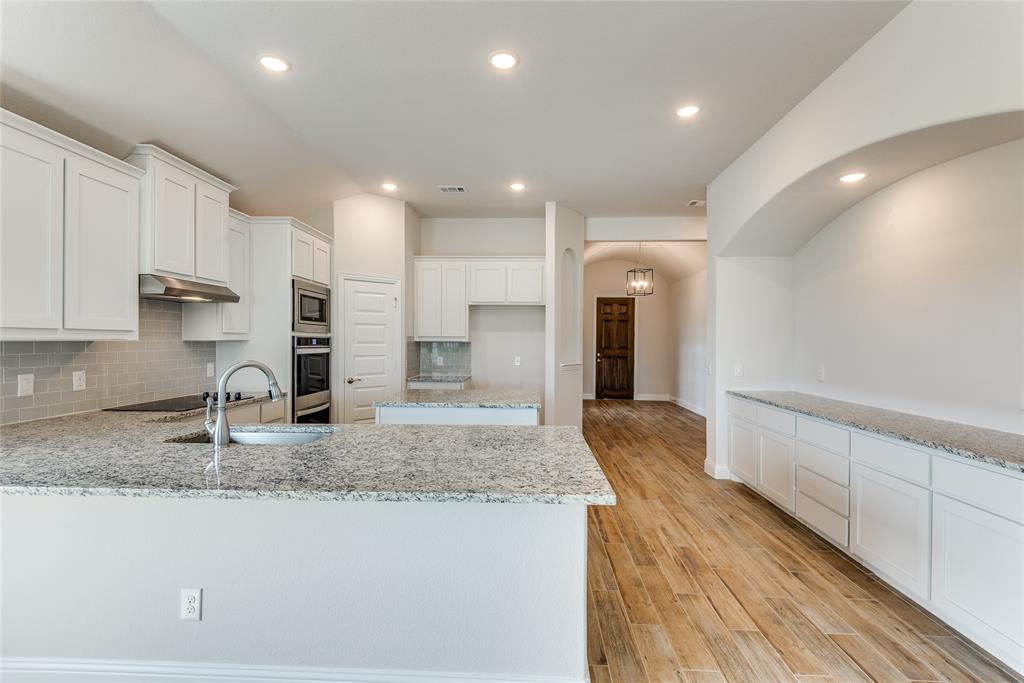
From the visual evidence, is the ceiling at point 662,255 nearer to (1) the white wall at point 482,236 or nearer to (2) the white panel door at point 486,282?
(1) the white wall at point 482,236

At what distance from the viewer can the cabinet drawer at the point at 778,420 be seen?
3.06 metres

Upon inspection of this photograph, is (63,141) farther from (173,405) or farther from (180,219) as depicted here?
(173,405)

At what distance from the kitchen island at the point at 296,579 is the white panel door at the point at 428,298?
3.65m

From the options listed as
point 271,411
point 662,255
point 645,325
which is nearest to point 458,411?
point 271,411

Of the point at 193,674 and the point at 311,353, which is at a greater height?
the point at 311,353

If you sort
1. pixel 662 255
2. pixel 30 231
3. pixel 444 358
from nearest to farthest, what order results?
pixel 30 231
pixel 444 358
pixel 662 255

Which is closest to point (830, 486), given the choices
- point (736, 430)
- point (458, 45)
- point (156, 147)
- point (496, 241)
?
point (736, 430)

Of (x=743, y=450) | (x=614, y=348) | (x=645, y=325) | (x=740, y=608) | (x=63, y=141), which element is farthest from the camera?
(x=614, y=348)

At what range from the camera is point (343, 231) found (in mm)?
4488

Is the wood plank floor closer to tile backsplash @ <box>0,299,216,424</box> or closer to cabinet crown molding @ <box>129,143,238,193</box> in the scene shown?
tile backsplash @ <box>0,299,216,424</box>

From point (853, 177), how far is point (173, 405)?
470cm

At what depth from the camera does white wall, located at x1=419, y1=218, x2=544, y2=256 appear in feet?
18.2

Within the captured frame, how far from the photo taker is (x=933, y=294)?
8.59 ft

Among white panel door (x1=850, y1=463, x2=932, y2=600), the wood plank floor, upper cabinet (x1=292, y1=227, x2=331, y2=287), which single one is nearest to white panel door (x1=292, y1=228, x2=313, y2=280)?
upper cabinet (x1=292, y1=227, x2=331, y2=287)
